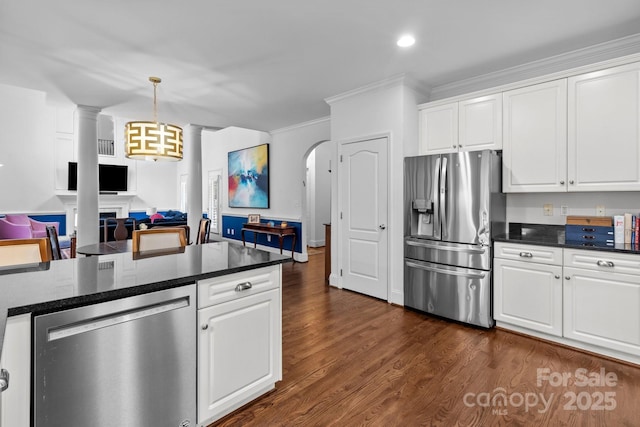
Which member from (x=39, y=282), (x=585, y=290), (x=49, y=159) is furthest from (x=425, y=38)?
(x=49, y=159)

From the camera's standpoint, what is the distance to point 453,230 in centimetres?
329

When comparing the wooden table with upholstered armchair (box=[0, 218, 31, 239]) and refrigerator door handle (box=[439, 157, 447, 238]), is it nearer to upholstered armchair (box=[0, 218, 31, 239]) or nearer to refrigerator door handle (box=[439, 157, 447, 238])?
refrigerator door handle (box=[439, 157, 447, 238])

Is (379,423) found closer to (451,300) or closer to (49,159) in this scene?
(451,300)

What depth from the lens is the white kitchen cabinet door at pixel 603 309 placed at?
2402mm

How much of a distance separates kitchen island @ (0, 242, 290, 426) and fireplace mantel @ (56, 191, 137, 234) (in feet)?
26.6

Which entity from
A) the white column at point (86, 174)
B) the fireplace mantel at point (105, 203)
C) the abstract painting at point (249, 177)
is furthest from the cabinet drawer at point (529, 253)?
the fireplace mantel at point (105, 203)

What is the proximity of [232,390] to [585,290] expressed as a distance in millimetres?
2776

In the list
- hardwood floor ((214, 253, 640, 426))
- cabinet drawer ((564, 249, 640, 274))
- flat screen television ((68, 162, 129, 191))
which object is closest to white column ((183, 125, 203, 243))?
hardwood floor ((214, 253, 640, 426))

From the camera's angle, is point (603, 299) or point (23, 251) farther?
point (603, 299)

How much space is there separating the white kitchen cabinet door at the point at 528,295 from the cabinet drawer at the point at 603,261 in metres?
0.13

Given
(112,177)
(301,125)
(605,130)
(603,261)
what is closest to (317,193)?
(301,125)

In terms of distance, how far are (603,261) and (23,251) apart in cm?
403

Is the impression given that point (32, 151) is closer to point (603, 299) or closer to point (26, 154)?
point (26, 154)

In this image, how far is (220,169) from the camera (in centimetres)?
920
